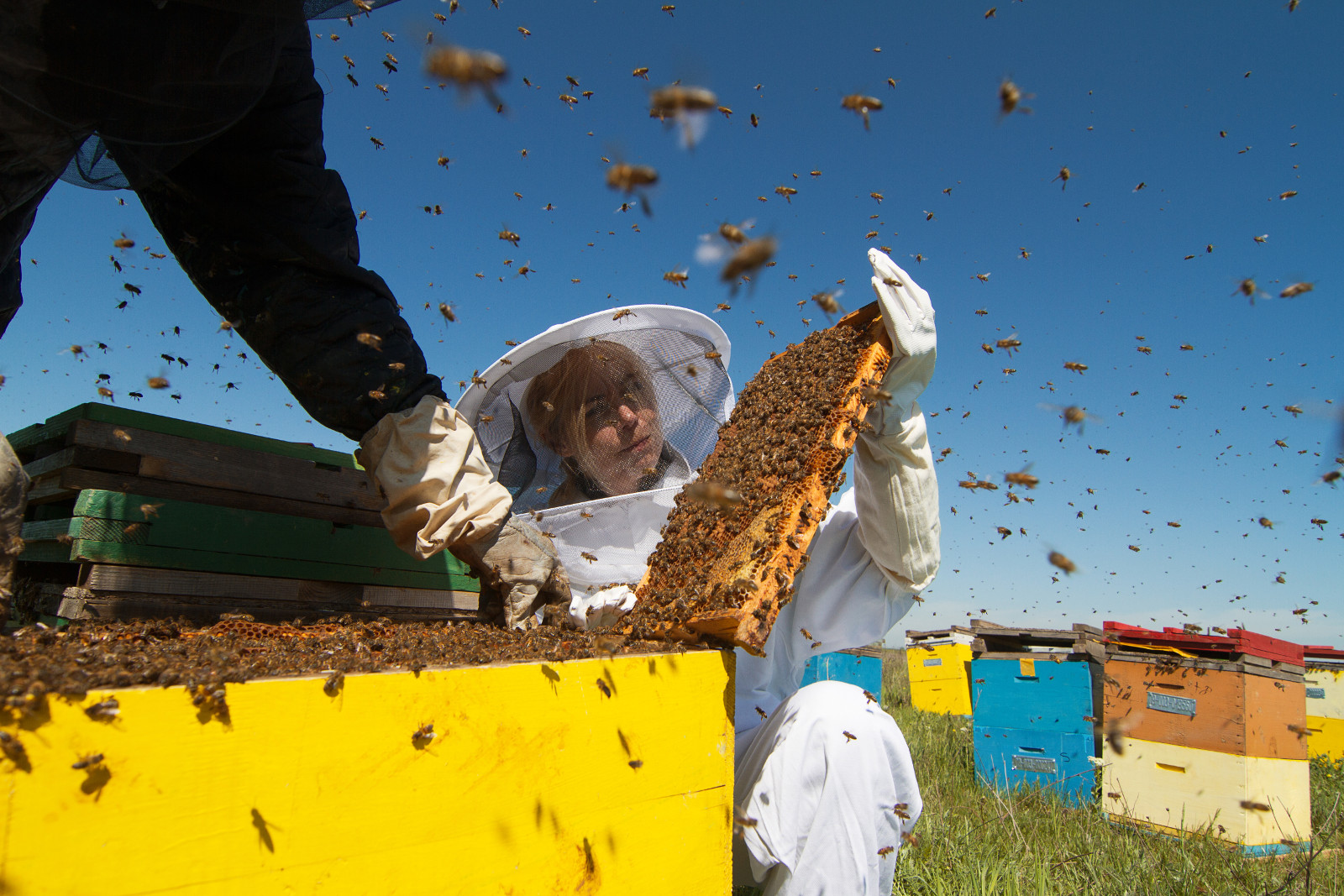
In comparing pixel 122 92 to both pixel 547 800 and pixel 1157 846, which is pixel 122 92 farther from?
pixel 1157 846

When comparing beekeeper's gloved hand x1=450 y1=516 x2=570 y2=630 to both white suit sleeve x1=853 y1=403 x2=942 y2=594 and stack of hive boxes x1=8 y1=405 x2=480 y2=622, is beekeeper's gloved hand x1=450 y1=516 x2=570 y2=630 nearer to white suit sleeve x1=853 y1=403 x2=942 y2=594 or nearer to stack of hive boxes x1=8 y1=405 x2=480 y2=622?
stack of hive boxes x1=8 y1=405 x2=480 y2=622

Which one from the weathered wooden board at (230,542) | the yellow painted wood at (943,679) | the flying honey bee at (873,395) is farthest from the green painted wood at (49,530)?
the yellow painted wood at (943,679)

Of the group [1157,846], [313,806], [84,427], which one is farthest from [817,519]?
[1157,846]

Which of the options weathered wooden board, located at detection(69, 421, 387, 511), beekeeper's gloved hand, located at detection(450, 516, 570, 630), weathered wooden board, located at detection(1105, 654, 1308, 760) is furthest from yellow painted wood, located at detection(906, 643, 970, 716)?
weathered wooden board, located at detection(69, 421, 387, 511)

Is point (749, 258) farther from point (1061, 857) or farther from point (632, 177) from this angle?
point (1061, 857)

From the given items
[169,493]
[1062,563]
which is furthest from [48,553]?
[1062,563]

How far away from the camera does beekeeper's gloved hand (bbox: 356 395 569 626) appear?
243cm

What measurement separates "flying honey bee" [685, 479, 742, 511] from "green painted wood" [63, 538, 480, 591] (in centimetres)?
164

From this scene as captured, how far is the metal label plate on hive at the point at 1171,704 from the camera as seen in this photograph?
16.6 ft

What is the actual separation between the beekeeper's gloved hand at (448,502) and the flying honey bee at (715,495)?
0.61m

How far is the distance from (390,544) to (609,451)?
1.27m

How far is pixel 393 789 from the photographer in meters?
1.22

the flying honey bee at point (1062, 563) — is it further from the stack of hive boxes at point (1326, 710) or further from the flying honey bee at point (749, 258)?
the stack of hive boxes at point (1326, 710)

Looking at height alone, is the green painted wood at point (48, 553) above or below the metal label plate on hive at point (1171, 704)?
above
